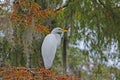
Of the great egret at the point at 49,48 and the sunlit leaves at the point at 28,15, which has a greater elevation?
the sunlit leaves at the point at 28,15

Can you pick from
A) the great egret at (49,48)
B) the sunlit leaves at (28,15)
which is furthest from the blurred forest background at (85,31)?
the great egret at (49,48)

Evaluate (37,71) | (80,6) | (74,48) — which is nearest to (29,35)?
(37,71)

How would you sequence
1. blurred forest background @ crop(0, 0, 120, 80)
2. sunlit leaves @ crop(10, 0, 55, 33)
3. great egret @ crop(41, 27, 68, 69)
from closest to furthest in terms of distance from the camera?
great egret @ crop(41, 27, 68, 69) < sunlit leaves @ crop(10, 0, 55, 33) < blurred forest background @ crop(0, 0, 120, 80)

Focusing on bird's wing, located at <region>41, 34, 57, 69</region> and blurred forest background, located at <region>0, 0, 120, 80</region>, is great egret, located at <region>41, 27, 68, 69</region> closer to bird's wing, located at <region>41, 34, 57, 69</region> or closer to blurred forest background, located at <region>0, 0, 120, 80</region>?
A: bird's wing, located at <region>41, 34, 57, 69</region>

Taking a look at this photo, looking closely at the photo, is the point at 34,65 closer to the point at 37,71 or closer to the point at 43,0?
the point at 43,0

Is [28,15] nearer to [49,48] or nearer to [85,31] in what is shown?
[49,48]

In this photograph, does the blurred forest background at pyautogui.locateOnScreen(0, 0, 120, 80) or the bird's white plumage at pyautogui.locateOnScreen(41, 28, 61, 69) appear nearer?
the bird's white plumage at pyautogui.locateOnScreen(41, 28, 61, 69)

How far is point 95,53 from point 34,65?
2.57ft

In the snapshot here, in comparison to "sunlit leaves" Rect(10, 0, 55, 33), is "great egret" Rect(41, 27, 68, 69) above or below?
below

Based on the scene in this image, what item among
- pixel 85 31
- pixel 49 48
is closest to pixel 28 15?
pixel 49 48

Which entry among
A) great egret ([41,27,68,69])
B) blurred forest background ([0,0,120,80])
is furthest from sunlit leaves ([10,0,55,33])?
blurred forest background ([0,0,120,80])

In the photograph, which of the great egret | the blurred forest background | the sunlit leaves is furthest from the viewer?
the blurred forest background

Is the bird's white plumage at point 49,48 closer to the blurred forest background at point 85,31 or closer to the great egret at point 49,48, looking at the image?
the great egret at point 49,48

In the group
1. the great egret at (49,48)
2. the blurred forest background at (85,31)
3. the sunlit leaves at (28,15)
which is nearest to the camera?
the great egret at (49,48)
